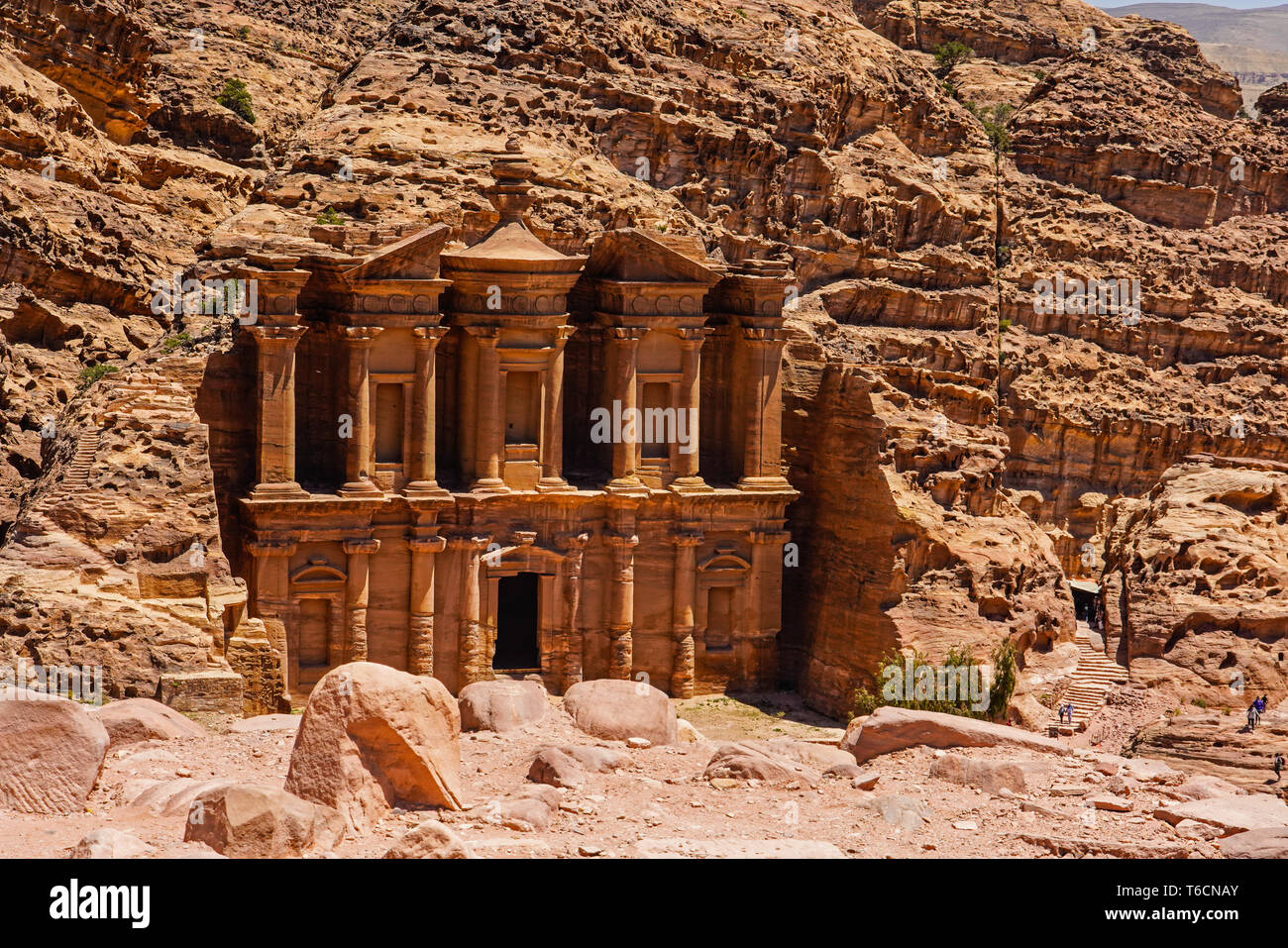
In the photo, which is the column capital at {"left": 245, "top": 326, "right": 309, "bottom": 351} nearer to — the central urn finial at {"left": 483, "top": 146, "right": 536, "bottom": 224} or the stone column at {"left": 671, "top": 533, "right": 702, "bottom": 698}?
the central urn finial at {"left": 483, "top": 146, "right": 536, "bottom": 224}

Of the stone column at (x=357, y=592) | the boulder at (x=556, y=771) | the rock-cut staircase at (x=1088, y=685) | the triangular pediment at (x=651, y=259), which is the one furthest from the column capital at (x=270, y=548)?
the boulder at (x=556, y=771)

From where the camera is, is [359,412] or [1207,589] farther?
[359,412]

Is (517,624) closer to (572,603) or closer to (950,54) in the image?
(572,603)

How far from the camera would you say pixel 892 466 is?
50.3 m

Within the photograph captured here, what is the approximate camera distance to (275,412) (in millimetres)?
44312

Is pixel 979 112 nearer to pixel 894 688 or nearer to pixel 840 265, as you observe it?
pixel 840 265

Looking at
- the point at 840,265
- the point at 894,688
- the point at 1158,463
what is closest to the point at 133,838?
the point at 894,688

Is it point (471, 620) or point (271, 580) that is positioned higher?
point (271, 580)

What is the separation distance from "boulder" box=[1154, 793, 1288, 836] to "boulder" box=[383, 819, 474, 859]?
34.6 ft

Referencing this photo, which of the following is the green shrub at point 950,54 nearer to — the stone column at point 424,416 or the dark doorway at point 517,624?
the dark doorway at point 517,624

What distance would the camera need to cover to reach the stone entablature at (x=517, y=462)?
149ft

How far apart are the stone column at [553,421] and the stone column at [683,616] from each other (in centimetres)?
393

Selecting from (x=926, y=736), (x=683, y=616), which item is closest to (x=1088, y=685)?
(x=683, y=616)

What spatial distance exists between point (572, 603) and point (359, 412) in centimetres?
768
